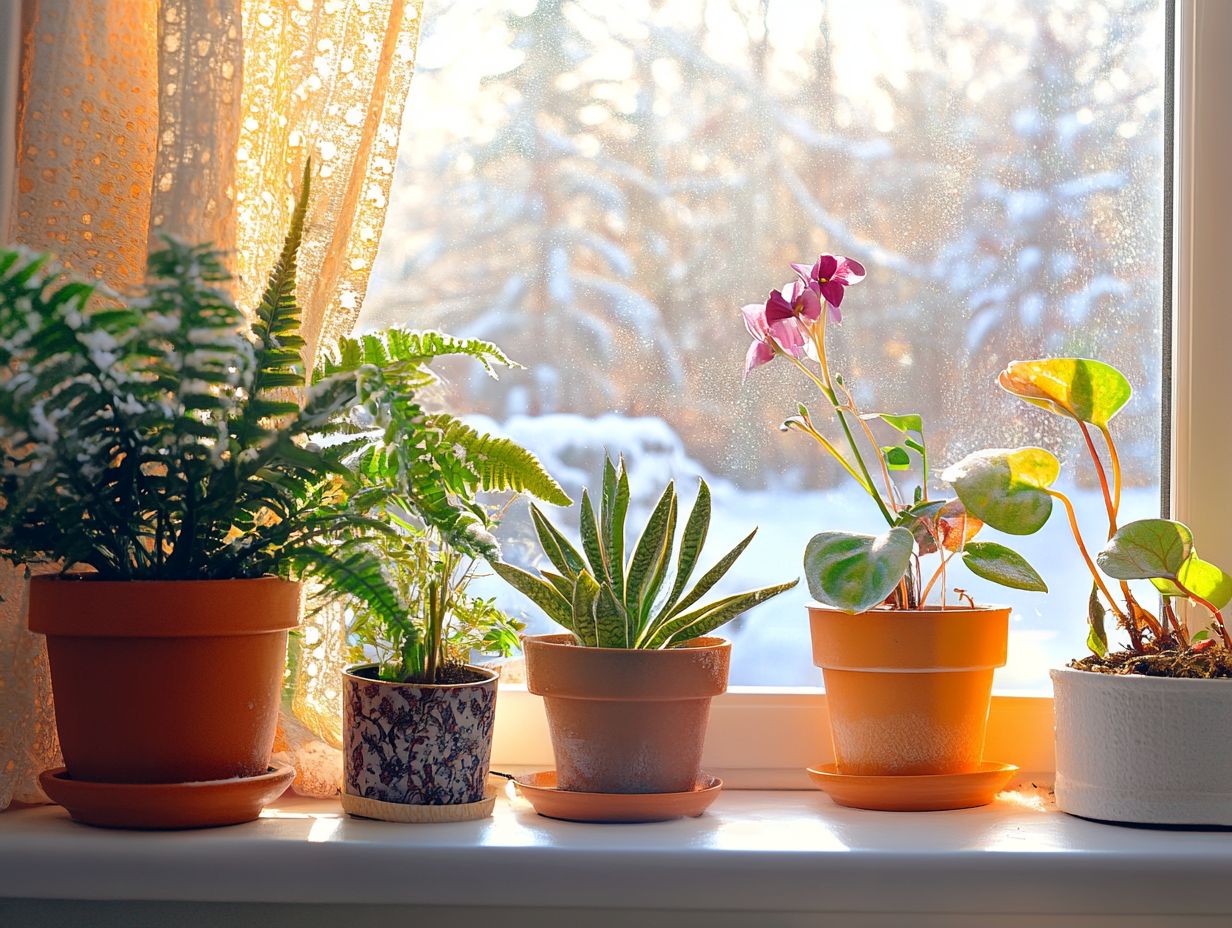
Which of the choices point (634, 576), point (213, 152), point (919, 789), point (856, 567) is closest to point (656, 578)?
point (634, 576)

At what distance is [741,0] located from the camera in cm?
126

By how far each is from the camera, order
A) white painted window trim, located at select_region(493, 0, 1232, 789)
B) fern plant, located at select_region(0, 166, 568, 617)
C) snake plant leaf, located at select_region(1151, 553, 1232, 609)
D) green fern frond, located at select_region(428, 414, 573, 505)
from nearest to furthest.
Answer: fern plant, located at select_region(0, 166, 568, 617), green fern frond, located at select_region(428, 414, 573, 505), snake plant leaf, located at select_region(1151, 553, 1232, 609), white painted window trim, located at select_region(493, 0, 1232, 789)

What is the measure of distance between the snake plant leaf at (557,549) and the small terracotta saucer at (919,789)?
0.31m

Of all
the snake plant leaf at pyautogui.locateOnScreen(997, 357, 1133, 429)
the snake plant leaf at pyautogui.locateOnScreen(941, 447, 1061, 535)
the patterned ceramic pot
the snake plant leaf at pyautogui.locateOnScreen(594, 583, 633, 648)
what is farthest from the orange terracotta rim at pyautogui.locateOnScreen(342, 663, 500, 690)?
the snake plant leaf at pyautogui.locateOnScreen(997, 357, 1133, 429)

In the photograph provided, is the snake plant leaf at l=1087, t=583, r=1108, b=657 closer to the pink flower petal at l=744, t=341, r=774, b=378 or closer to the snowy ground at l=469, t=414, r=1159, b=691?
the snowy ground at l=469, t=414, r=1159, b=691

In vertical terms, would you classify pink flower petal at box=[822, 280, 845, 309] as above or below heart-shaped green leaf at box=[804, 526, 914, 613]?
above

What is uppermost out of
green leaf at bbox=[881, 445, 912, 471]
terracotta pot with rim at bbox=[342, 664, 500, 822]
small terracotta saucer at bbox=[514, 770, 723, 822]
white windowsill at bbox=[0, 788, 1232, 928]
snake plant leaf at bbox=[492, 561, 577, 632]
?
green leaf at bbox=[881, 445, 912, 471]

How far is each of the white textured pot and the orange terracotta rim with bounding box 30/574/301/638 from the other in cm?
73

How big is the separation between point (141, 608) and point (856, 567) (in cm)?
58

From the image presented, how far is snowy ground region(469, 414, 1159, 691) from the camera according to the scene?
4.08ft

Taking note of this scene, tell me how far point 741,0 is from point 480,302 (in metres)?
0.44

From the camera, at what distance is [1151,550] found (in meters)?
0.98

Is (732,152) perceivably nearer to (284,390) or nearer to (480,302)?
(480,302)

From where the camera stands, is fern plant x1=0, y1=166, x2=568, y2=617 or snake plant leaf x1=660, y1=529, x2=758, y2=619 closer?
fern plant x1=0, y1=166, x2=568, y2=617
